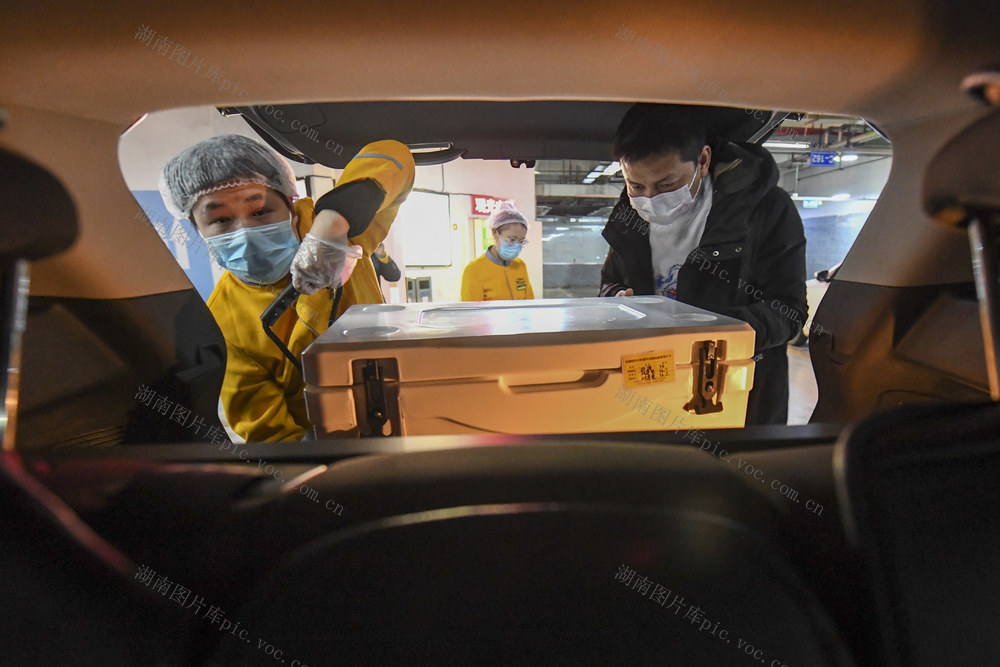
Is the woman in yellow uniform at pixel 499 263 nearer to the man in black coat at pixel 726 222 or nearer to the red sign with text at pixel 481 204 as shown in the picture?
the man in black coat at pixel 726 222

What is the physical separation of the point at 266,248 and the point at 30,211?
2.47 feet

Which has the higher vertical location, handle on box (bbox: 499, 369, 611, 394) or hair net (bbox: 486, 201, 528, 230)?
hair net (bbox: 486, 201, 528, 230)

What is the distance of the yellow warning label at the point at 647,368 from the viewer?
1.99 ft

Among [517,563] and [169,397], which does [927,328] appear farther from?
[169,397]

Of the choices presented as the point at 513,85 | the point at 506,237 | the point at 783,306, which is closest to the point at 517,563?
the point at 513,85

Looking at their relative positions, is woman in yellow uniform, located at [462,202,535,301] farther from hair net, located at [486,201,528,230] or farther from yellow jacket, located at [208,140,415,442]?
yellow jacket, located at [208,140,415,442]

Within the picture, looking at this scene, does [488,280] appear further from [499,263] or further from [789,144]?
[789,144]

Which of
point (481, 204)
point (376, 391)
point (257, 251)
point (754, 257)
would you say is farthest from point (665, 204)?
point (481, 204)

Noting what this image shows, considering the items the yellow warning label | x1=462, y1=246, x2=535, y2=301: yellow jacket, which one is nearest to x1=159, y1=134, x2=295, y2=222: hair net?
the yellow warning label

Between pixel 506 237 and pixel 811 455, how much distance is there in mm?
2898

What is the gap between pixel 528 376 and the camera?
0.60 metres

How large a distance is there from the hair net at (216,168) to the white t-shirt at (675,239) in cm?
117

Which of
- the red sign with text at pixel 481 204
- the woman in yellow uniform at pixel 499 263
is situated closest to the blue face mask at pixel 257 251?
the woman in yellow uniform at pixel 499 263

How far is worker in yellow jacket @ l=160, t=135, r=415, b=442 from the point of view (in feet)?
3.31
